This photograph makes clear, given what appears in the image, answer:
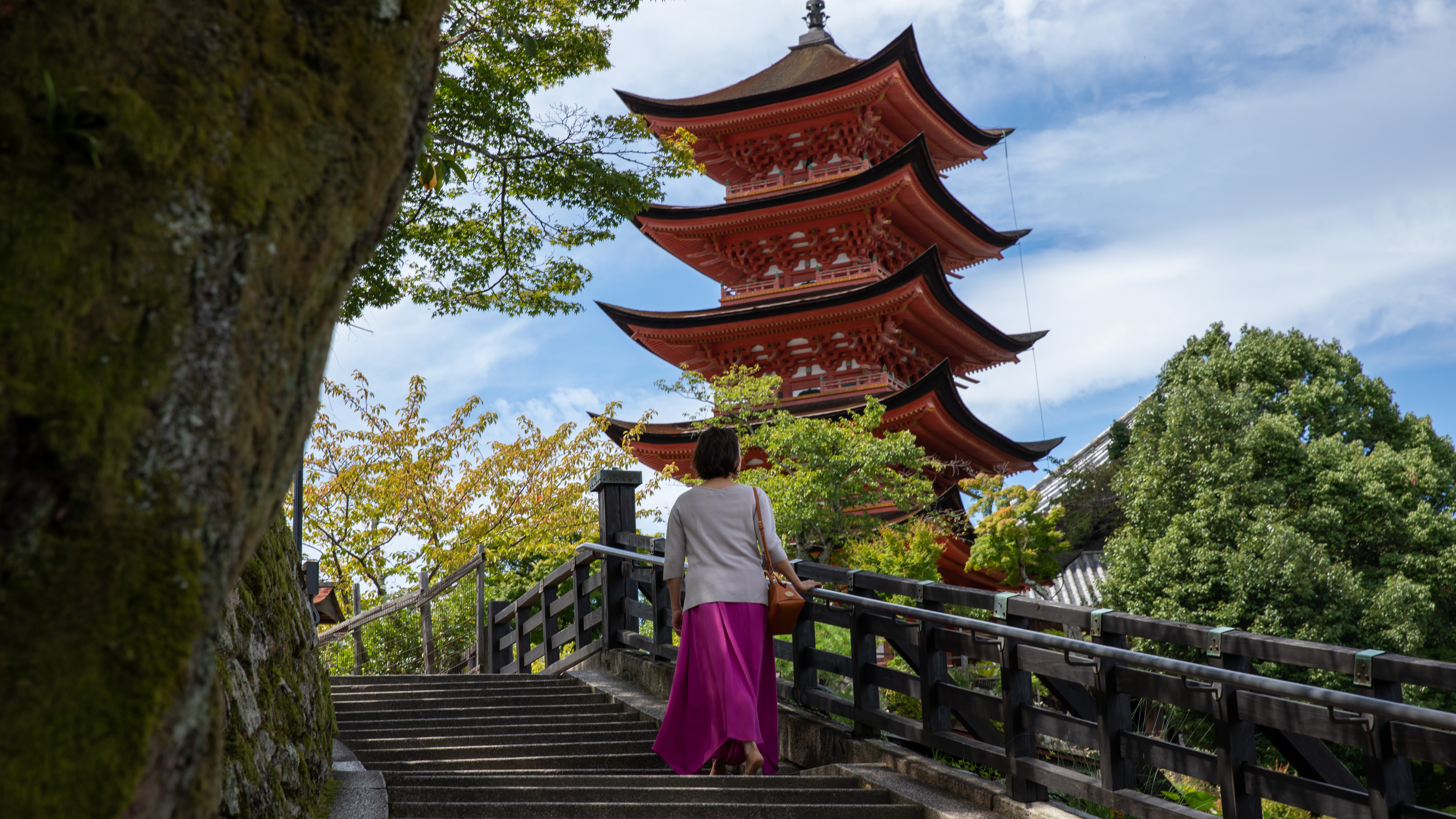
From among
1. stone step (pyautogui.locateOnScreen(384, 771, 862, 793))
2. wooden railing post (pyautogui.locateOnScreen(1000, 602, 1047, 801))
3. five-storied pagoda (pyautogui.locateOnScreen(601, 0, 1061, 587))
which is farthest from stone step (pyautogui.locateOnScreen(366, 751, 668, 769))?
five-storied pagoda (pyautogui.locateOnScreen(601, 0, 1061, 587))

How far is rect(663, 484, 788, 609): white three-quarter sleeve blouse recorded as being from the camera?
4492 mm

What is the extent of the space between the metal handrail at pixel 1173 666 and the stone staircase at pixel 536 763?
0.75 metres

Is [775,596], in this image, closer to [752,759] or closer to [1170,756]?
[752,759]

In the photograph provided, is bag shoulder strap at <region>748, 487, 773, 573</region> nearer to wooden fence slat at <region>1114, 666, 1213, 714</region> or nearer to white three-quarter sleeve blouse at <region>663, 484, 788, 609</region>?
white three-quarter sleeve blouse at <region>663, 484, 788, 609</region>

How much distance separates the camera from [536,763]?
545 cm

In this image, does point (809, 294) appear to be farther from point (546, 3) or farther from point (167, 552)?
point (167, 552)

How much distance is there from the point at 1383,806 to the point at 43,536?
3294 millimetres

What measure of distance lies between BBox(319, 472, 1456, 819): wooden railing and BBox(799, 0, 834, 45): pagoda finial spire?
20699mm

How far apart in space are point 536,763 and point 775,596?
1.73m

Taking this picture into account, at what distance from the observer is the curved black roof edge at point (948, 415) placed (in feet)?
58.8

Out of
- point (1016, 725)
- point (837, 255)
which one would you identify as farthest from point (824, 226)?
point (1016, 725)

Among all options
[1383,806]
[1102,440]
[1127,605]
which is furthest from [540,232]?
[1102,440]

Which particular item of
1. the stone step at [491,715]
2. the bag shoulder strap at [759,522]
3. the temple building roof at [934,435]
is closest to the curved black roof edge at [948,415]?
the temple building roof at [934,435]

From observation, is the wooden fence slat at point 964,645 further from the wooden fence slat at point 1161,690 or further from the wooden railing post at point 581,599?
the wooden railing post at point 581,599
